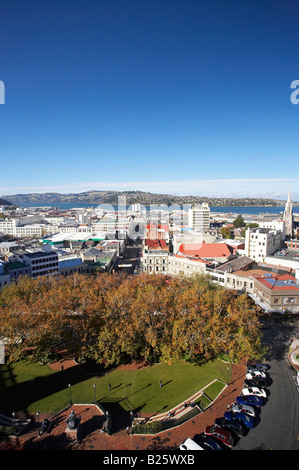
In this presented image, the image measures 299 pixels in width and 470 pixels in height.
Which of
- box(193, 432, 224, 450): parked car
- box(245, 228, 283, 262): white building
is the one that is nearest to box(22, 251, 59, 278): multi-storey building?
box(193, 432, 224, 450): parked car

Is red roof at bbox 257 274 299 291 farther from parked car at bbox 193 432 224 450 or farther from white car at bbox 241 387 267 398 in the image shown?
parked car at bbox 193 432 224 450

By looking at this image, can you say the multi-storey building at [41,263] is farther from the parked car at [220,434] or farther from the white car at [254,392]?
the parked car at [220,434]

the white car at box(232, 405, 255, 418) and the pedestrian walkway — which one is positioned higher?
the white car at box(232, 405, 255, 418)

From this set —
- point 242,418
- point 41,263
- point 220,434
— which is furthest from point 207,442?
point 41,263

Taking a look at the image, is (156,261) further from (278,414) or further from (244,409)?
(278,414)

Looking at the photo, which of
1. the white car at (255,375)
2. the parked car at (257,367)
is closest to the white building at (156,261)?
the parked car at (257,367)

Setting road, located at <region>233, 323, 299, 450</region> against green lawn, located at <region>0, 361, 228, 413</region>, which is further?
green lawn, located at <region>0, 361, 228, 413</region>

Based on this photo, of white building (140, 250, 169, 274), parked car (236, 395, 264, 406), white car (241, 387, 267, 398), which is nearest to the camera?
parked car (236, 395, 264, 406)
